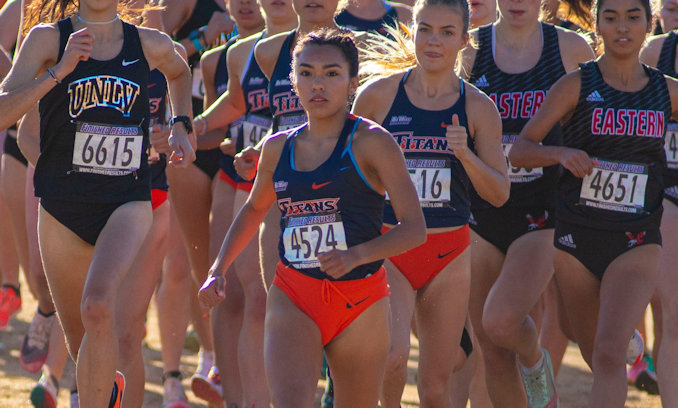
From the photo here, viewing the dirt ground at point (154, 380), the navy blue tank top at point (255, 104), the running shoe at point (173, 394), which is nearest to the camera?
the navy blue tank top at point (255, 104)

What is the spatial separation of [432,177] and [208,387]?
2.32 m

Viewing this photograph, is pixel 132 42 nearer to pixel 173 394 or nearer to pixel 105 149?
pixel 105 149

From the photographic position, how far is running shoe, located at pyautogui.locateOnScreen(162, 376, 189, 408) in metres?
7.11

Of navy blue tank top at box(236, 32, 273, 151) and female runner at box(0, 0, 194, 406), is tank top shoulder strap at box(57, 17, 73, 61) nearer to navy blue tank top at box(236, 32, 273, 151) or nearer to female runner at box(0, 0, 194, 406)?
female runner at box(0, 0, 194, 406)

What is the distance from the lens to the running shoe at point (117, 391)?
5.38 meters

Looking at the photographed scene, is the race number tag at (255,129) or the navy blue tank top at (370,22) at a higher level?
the navy blue tank top at (370,22)

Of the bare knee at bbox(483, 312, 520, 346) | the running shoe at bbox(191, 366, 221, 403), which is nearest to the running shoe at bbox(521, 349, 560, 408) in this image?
the bare knee at bbox(483, 312, 520, 346)

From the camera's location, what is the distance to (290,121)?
243 inches

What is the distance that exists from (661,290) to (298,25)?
231 centimetres

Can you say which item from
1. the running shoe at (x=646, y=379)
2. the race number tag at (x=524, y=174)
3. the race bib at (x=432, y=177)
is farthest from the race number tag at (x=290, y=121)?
the running shoe at (x=646, y=379)

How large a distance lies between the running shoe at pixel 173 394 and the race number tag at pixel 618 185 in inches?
110

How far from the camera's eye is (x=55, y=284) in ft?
17.9

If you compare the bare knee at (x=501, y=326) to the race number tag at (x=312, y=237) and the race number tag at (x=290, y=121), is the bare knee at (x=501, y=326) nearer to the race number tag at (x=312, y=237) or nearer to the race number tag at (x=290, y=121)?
the race number tag at (x=290, y=121)

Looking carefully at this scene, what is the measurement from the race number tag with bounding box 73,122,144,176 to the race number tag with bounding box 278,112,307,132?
922 mm
